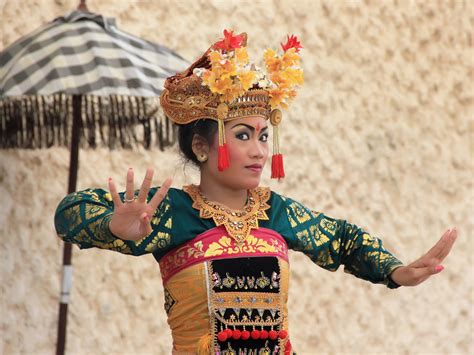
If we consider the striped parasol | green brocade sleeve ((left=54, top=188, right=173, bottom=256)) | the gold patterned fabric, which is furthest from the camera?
the striped parasol

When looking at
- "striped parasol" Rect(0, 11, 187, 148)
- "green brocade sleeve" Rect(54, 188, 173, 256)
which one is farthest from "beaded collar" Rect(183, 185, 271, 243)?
"striped parasol" Rect(0, 11, 187, 148)

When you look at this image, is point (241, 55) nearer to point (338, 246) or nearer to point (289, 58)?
point (289, 58)

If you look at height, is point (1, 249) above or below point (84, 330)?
above

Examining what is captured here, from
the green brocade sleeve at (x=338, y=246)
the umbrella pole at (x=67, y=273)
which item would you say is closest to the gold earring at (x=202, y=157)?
the green brocade sleeve at (x=338, y=246)

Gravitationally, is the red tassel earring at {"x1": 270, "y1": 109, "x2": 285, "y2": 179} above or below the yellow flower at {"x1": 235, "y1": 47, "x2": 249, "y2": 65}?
below

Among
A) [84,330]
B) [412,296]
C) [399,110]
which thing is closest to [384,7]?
[399,110]

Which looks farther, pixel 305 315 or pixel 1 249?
pixel 305 315

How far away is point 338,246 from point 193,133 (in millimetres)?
603

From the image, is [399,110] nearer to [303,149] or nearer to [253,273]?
[303,149]

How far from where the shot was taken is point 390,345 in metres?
6.35

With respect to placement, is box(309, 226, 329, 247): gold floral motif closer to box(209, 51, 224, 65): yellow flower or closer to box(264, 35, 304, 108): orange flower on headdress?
box(264, 35, 304, 108): orange flower on headdress

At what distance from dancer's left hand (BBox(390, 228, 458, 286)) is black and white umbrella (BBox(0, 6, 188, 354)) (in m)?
1.43

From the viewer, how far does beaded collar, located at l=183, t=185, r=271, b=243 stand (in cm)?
363

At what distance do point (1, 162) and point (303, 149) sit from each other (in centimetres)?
156
